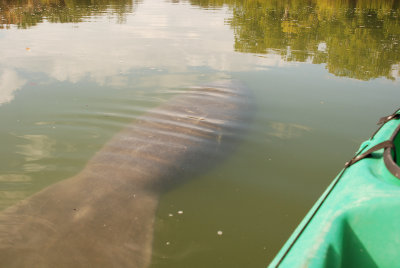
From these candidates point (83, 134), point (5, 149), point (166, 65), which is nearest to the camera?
point (5, 149)

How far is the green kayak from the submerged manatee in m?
1.54

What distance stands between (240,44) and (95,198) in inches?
410

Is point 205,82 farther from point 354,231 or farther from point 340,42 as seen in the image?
point 340,42

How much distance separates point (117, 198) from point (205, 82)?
483cm

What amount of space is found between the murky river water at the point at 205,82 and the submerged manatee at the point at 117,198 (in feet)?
0.72

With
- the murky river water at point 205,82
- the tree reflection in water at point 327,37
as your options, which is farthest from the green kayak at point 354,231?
the tree reflection in water at point 327,37

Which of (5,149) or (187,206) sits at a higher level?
(5,149)

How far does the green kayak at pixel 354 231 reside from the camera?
1.81 m

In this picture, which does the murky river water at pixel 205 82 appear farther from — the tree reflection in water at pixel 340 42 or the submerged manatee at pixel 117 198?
the submerged manatee at pixel 117 198

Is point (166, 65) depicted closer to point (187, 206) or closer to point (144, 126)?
point (144, 126)

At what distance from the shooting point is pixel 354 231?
80.3 inches

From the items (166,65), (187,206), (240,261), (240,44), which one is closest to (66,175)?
(187,206)

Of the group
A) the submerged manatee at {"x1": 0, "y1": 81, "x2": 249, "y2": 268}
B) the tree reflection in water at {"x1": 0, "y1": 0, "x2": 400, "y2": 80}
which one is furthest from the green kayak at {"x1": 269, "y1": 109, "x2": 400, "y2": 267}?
the tree reflection in water at {"x1": 0, "y1": 0, "x2": 400, "y2": 80}

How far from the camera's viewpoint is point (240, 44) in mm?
12414
